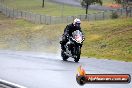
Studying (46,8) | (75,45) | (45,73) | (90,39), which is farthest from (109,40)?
(46,8)

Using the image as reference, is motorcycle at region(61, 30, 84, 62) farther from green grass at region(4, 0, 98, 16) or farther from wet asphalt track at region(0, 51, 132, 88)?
green grass at region(4, 0, 98, 16)

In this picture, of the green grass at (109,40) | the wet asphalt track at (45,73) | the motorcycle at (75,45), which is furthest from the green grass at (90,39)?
the wet asphalt track at (45,73)

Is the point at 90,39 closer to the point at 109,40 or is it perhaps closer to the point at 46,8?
the point at 109,40

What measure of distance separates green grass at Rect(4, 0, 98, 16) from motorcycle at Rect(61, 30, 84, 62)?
60.5 metres

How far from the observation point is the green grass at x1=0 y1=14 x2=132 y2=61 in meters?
34.1

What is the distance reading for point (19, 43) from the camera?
1925 inches

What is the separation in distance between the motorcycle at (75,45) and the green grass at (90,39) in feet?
24.0

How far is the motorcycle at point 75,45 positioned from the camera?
814 inches

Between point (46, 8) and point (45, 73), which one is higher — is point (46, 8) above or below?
below

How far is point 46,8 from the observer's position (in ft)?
302

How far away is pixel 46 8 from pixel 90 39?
165 feet

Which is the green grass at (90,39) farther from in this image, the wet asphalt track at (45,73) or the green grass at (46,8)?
the green grass at (46,8)

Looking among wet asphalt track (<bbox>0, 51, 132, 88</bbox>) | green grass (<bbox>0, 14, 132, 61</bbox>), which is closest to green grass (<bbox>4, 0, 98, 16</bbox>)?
green grass (<bbox>0, 14, 132, 61</bbox>)

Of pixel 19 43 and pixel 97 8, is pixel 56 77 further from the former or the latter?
pixel 97 8
